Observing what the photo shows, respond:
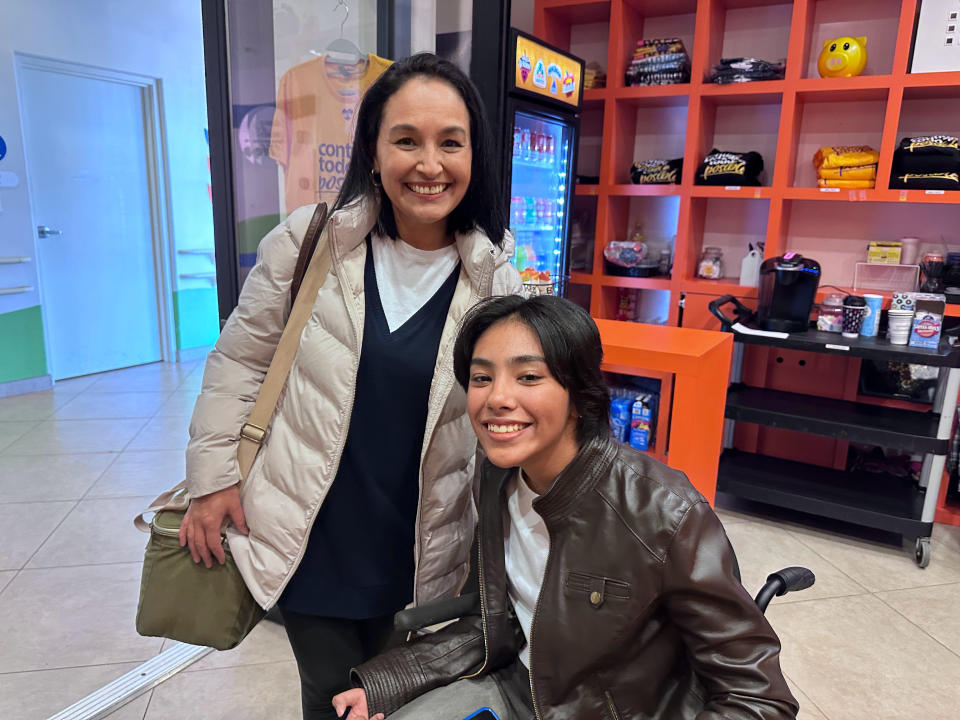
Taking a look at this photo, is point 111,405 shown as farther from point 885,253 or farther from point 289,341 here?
point 885,253

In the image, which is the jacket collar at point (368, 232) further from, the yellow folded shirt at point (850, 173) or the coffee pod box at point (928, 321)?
the yellow folded shirt at point (850, 173)

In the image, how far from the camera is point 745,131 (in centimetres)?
435

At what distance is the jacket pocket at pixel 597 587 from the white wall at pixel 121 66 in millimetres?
5600

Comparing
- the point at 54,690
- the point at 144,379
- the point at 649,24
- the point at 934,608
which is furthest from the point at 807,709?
the point at 144,379

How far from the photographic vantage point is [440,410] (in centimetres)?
128

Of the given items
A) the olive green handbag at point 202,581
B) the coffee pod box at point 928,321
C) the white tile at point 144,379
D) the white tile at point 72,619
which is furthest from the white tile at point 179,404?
the coffee pod box at point 928,321

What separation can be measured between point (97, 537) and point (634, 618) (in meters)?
2.90

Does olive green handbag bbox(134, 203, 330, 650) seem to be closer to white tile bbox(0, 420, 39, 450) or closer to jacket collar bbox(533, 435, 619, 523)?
jacket collar bbox(533, 435, 619, 523)

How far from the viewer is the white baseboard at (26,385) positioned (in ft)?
17.4

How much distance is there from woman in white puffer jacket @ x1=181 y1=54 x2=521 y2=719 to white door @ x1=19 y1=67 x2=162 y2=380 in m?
5.25

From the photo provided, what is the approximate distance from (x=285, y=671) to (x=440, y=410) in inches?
61.2

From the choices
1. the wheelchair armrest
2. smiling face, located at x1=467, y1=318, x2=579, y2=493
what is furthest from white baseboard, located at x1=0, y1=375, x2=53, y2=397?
smiling face, located at x1=467, y1=318, x2=579, y2=493

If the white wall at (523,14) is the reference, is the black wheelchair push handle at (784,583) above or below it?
below

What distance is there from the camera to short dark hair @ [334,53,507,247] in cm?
125
